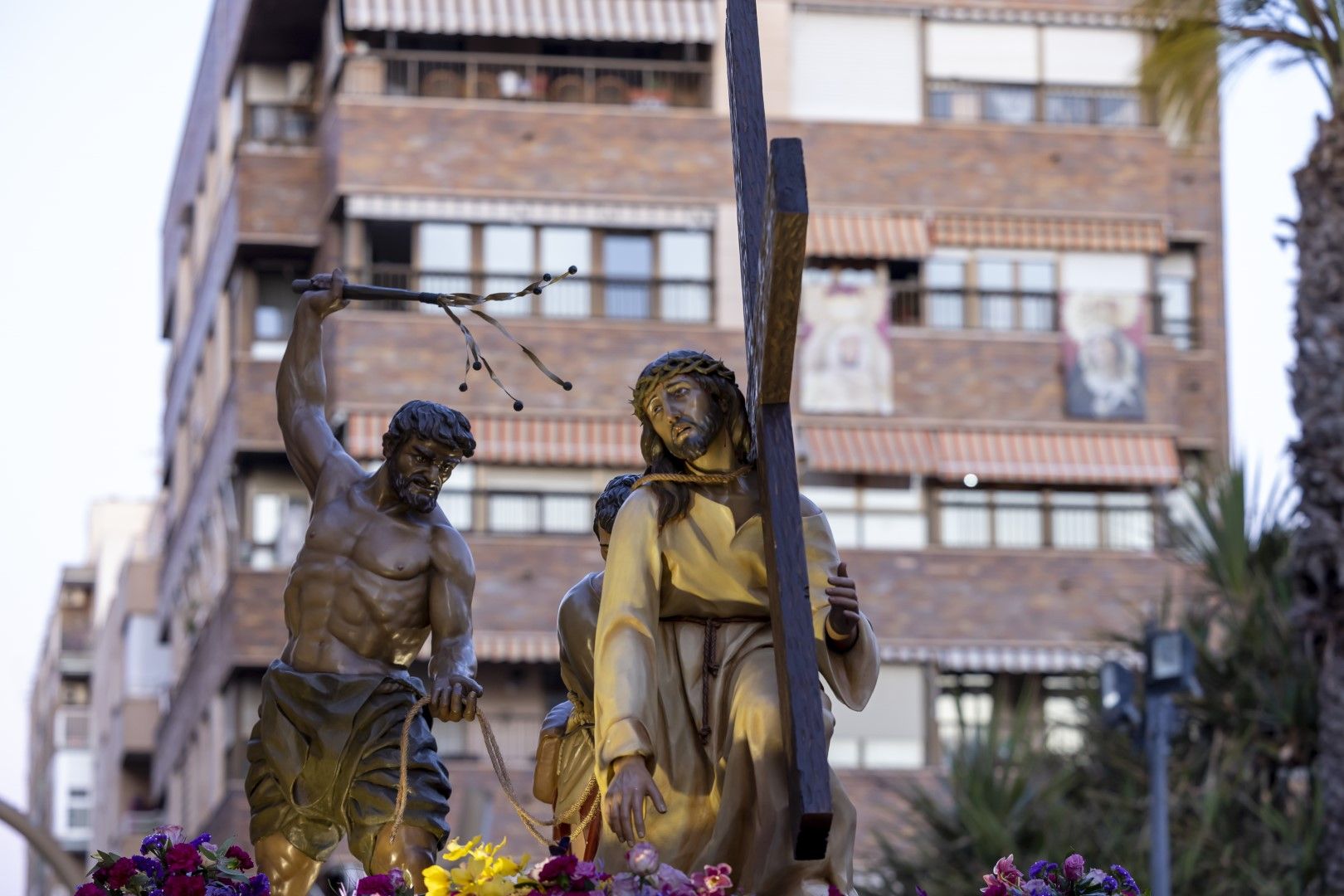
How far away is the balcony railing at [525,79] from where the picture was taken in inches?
1527

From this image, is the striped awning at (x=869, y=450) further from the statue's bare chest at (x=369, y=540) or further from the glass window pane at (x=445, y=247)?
the statue's bare chest at (x=369, y=540)

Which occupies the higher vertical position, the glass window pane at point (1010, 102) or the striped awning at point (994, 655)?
the glass window pane at point (1010, 102)

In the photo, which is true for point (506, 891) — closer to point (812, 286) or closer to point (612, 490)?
A: point (612, 490)

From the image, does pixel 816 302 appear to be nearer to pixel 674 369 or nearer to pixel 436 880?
pixel 674 369

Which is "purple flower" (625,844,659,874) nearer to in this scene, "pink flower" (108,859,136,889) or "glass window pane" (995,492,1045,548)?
"pink flower" (108,859,136,889)

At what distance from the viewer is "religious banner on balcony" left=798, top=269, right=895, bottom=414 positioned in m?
38.7

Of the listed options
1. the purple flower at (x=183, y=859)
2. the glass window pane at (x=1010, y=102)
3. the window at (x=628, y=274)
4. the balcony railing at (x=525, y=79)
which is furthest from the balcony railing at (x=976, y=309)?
the purple flower at (x=183, y=859)

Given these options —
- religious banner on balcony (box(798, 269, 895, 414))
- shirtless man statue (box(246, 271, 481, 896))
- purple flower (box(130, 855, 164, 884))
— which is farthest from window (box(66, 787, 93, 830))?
purple flower (box(130, 855, 164, 884))

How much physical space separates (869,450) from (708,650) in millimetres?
29517

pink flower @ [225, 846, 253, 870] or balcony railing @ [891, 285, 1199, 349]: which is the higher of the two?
balcony railing @ [891, 285, 1199, 349]

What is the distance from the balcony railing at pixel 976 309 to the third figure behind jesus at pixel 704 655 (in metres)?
30.3

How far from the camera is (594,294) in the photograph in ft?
127

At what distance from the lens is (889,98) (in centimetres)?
3997

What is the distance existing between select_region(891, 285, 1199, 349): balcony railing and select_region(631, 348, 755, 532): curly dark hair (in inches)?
1188
